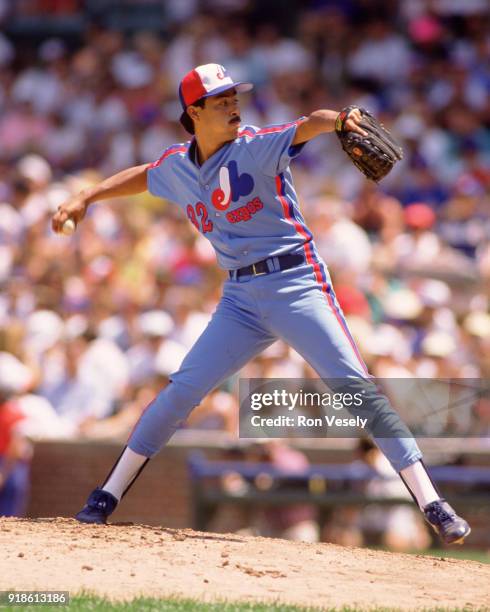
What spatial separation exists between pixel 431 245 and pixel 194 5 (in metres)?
5.90

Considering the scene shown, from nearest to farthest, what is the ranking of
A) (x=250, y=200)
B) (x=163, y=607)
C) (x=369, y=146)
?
(x=163, y=607) < (x=369, y=146) < (x=250, y=200)

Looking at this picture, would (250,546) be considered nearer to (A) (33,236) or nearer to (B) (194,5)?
(A) (33,236)

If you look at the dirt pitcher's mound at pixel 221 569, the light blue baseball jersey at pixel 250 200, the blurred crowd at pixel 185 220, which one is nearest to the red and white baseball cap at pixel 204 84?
the light blue baseball jersey at pixel 250 200

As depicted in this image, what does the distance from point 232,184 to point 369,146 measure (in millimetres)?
675

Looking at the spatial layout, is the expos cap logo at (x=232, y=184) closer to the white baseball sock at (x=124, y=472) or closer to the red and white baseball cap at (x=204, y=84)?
the red and white baseball cap at (x=204, y=84)

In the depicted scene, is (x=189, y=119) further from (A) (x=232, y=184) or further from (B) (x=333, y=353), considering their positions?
(B) (x=333, y=353)

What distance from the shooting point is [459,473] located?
899 centimetres

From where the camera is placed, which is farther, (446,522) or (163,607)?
(446,522)

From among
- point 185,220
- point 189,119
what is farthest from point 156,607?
point 185,220

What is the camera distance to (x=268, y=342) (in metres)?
5.95

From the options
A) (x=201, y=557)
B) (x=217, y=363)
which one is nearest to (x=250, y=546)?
(x=201, y=557)

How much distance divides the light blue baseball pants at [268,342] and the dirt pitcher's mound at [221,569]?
467 millimetres

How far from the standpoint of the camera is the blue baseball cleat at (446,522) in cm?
551

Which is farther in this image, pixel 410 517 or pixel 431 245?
pixel 431 245
